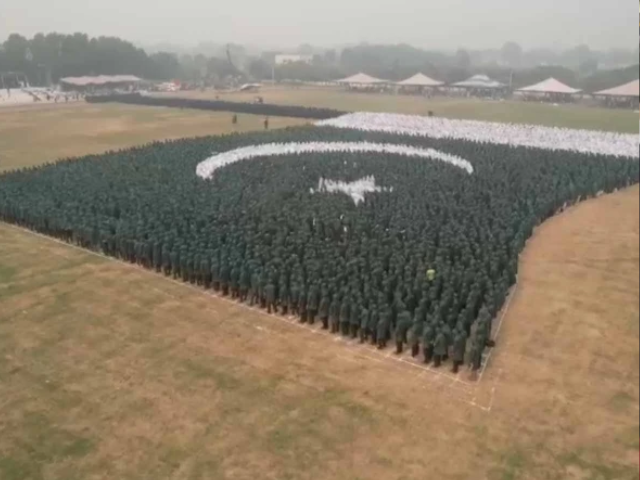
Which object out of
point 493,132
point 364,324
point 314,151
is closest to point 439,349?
point 364,324

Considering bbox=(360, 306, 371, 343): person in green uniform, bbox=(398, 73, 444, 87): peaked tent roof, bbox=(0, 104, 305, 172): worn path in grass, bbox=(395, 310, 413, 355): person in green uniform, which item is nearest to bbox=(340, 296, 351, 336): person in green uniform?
bbox=(360, 306, 371, 343): person in green uniform

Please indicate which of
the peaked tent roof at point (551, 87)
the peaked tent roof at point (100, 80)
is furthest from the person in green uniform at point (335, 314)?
the peaked tent roof at point (100, 80)

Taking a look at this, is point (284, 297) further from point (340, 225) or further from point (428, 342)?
point (340, 225)

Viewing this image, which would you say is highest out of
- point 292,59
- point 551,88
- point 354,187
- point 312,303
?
point 292,59

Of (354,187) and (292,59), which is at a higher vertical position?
(292,59)

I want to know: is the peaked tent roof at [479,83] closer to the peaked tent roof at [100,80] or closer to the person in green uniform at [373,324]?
the peaked tent roof at [100,80]

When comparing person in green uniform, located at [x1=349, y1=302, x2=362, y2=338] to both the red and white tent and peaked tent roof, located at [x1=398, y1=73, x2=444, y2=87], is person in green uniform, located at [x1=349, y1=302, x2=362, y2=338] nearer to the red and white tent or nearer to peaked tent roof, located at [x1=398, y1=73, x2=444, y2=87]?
the red and white tent

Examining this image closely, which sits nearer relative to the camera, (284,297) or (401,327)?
(401,327)

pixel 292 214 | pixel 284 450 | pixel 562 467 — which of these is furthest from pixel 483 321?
pixel 292 214
